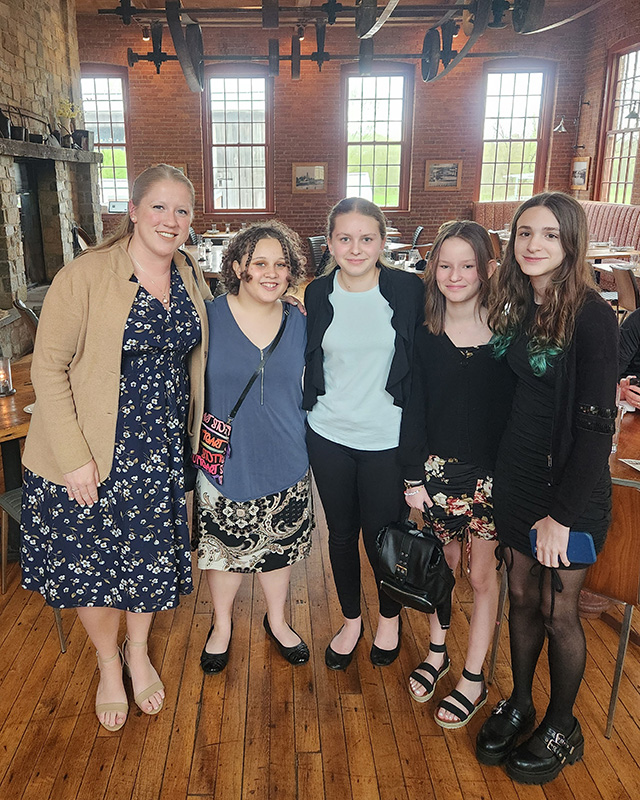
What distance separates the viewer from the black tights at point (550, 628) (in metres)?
1.77

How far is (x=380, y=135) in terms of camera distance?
11.7m

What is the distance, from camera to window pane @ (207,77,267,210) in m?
11.4

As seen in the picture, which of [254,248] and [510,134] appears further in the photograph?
[510,134]

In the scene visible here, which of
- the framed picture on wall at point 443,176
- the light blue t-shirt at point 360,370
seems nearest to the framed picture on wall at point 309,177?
the framed picture on wall at point 443,176

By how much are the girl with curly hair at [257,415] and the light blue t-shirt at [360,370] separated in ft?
0.44

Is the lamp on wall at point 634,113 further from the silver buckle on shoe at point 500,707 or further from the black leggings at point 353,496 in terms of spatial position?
the silver buckle on shoe at point 500,707

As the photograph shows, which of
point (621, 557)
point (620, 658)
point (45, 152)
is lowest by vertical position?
point (620, 658)

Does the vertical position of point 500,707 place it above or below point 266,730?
above

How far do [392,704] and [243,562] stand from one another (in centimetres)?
68

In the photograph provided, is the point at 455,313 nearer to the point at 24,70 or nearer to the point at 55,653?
the point at 55,653

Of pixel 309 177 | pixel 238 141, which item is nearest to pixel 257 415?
pixel 309 177

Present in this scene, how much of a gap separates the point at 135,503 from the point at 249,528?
419 mm

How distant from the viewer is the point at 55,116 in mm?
7996

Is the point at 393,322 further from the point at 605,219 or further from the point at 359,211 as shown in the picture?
the point at 605,219
